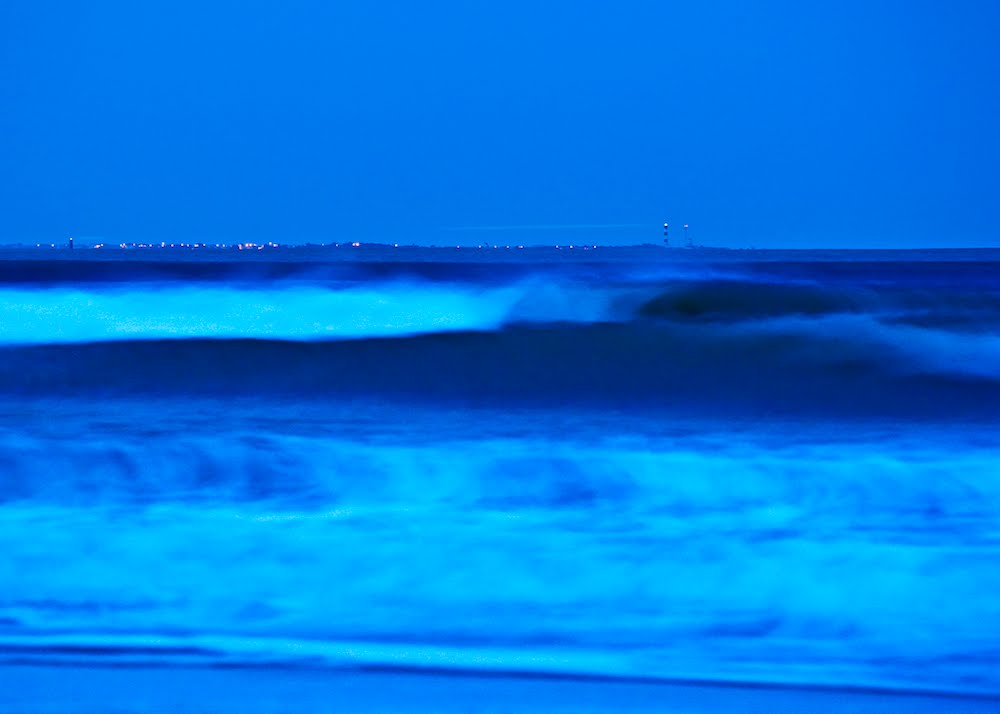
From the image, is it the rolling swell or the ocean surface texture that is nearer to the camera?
the ocean surface texture

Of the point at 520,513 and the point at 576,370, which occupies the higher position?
the point at 576,370

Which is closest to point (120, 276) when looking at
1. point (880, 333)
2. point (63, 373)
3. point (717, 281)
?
point (63, 373)

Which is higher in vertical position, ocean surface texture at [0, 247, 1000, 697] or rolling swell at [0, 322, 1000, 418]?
rolling swell at [0, 322, 1000, 418]

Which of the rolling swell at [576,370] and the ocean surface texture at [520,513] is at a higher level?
the rolling swell at [576,370]

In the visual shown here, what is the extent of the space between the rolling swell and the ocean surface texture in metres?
0.04

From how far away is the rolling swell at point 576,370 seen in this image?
19.7ft

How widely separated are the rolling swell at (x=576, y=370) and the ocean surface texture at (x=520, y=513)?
41mm

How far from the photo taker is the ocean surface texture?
7.56 feet

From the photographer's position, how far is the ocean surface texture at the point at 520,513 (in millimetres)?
2305

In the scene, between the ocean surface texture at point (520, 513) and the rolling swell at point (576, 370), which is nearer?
the ocean surface texture at point (520, 513)

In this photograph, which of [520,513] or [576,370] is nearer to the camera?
[520,513]

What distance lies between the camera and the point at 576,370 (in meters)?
7.22

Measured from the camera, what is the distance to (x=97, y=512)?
10.9 ft

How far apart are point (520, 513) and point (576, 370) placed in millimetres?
3947
